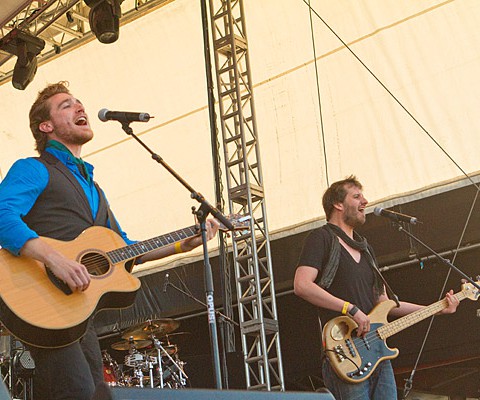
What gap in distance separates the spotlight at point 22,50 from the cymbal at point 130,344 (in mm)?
3100

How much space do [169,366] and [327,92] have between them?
12.0 feet

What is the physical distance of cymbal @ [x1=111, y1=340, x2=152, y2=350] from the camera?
29.8ft

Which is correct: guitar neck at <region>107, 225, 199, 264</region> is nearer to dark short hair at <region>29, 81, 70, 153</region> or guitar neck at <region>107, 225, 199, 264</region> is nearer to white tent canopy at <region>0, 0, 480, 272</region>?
dark short hair at <region>29, 81, 70, 153</region>

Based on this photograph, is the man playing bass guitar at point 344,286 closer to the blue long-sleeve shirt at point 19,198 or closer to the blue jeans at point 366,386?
the blue jeans at point 366,386

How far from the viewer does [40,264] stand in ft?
10.1

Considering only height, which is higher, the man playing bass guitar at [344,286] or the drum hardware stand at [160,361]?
the man playing bass guitar at [344,286]

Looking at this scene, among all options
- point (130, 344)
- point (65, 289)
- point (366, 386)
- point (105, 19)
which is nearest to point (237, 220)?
point (65, 289)

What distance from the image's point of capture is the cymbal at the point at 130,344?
9.09 m

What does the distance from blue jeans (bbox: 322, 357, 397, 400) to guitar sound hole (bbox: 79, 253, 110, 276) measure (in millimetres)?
1628

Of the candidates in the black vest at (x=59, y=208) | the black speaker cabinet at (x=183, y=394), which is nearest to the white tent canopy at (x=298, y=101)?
the black vest at (x=59, y=208)

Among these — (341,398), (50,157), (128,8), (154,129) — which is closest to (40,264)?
(50,157)

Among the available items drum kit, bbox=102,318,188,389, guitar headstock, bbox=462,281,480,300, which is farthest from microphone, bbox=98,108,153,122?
drum kit, bbox=102,318,188,389

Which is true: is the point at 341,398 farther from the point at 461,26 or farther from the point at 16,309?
the point at 461,26

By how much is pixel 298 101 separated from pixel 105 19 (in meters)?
2.13
